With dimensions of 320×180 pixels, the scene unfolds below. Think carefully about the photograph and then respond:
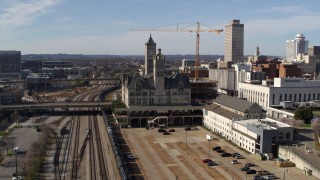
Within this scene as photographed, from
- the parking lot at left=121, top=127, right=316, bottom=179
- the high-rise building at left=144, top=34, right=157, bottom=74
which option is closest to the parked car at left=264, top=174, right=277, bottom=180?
the parking lot at left=121, top=127, right=316, bottom=179

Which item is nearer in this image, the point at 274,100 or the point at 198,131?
the point at 198,131

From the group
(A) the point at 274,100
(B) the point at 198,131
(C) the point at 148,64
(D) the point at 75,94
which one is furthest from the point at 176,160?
(D) the point at 75,94

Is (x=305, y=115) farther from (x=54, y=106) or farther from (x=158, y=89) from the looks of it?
(x=54, y=106)

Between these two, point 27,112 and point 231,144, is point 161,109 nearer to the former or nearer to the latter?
point 231,144

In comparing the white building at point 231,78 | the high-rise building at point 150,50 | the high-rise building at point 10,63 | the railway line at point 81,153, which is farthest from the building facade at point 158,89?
the high-rise building at point 10,63

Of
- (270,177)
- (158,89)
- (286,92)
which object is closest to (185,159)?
(270,177)

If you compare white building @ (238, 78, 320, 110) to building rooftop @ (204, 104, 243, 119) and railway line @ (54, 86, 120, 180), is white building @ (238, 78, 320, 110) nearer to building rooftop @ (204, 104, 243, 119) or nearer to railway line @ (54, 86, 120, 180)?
building rooftop @ (204, 104, 243, 119)

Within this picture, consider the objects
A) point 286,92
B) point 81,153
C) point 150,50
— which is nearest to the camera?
point 81,153

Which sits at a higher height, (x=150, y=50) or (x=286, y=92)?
(x=150, y=50)
